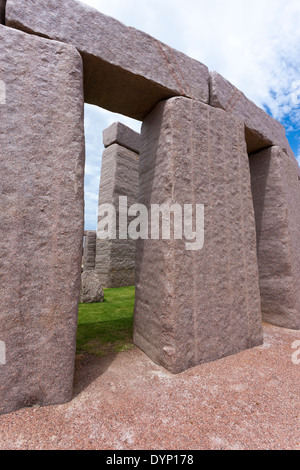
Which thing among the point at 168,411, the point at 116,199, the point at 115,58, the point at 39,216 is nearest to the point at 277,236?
the point at 168,411

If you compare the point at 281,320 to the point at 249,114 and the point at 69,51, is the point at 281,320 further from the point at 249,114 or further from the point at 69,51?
the point at 69,51

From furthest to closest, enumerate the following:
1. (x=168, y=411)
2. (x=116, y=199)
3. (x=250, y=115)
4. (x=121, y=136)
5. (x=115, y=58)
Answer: (x=121, y=136)
(x=116, y=199)
(x=250, y=115)
(x=115, y=58)
(x=168, y=411)

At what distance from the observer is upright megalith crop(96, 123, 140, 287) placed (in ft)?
17.5

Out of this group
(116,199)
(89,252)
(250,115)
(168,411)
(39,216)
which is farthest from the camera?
(89,252)

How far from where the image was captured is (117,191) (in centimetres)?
545

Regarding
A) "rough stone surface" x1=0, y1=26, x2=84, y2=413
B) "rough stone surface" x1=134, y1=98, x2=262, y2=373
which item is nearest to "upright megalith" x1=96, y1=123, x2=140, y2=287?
"rough stone surface" x1=134, y1=98, x2=262, y2=373

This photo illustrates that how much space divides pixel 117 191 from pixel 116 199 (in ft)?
0.64

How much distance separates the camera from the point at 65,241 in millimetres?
1335

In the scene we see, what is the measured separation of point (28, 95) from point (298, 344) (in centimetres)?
284

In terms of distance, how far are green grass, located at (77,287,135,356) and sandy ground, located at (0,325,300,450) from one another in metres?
0.28

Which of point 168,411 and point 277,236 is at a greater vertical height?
point 277,236

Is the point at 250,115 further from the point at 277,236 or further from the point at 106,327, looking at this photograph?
the point at 106,327

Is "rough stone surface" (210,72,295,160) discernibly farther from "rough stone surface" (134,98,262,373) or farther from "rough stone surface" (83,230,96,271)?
"rough stone surface" (83,230,96,271)

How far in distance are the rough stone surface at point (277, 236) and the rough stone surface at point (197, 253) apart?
0.66 meters
